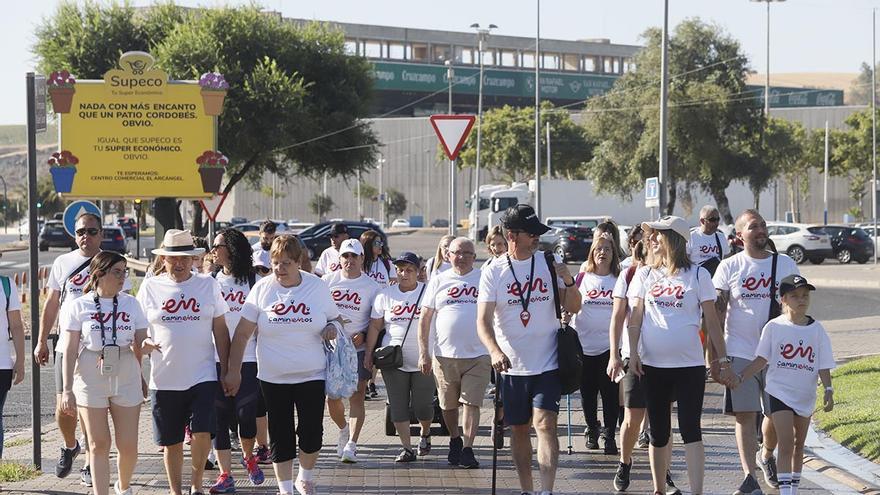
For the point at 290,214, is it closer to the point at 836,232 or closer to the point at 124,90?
the point at 836,232

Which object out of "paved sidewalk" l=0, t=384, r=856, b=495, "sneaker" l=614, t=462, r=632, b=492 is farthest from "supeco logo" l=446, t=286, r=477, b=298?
"sneaker" l=614, t=462, r=632, b=492

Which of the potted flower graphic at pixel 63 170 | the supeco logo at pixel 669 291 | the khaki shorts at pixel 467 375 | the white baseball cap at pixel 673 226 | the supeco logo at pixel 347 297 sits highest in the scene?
the potted flower graphic at pixel 63 170

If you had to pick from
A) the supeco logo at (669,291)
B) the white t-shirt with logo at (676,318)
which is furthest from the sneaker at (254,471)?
the supeco logo at (669,291)

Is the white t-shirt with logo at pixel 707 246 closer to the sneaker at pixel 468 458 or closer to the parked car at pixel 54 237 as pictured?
the sneaker at pixel 468 458

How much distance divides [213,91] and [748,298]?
45.7 ft

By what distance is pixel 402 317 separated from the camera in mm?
9898

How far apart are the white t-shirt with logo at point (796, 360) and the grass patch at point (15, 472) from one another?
5.14 meters

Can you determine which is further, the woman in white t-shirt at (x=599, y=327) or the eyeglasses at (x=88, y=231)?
the woman in white t-shirt at (x=599, y=327)

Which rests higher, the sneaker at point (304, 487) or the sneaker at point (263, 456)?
the sneaker at point (304, 487)

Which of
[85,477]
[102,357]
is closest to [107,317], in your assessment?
[102,357]

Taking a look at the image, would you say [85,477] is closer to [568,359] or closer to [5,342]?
[5,342]

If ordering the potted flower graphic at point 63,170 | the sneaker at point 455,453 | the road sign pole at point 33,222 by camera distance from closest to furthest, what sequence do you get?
the road sign pole at point 33,222
the sneaker at point 455,453
the potted flower graphic at point 63,170

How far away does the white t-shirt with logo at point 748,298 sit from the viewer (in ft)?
27.2

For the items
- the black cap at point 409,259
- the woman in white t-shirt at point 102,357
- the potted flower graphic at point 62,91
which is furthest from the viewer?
the potted flower graphic at point 62,91
